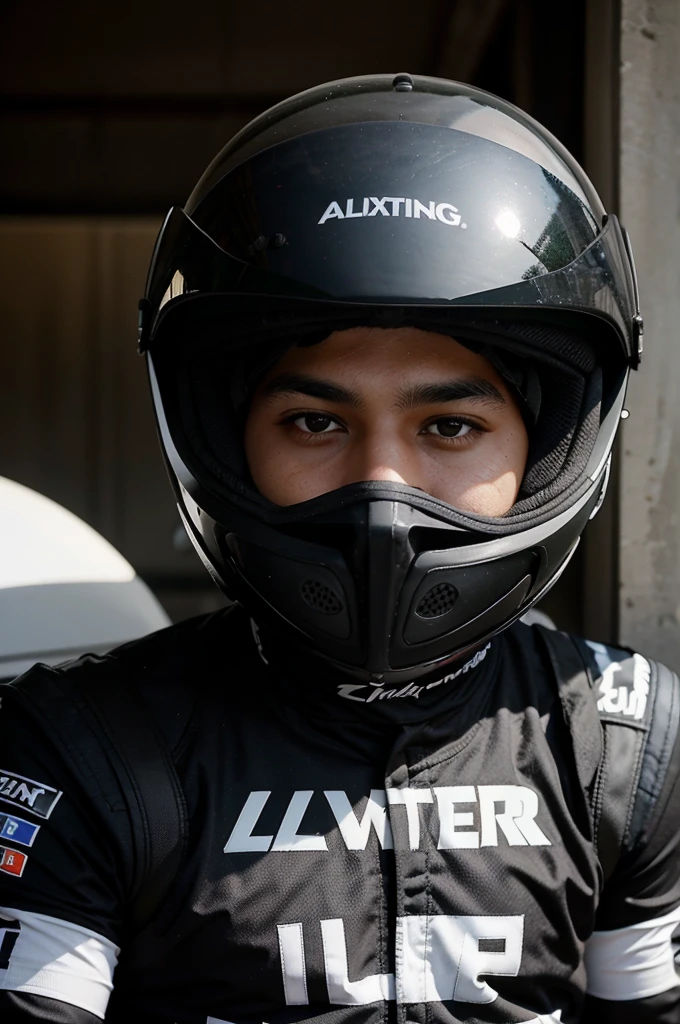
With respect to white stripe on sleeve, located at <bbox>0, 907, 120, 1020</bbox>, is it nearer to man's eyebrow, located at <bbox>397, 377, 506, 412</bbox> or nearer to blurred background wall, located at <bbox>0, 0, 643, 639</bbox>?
man's eyebrow, located at <bbox>397, 377, 506, 412</bbox>

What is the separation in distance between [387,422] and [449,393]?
69mm

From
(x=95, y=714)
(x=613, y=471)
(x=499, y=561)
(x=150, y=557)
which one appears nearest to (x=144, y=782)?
(x=95, y=714)

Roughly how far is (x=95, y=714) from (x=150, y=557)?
4391 mm

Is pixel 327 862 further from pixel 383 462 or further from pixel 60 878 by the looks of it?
pixel 383 462

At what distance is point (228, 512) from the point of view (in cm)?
98

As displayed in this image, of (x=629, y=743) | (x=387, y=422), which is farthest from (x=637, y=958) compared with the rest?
(x=387, y=422)

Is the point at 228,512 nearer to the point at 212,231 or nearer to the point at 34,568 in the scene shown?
the point at 212,231

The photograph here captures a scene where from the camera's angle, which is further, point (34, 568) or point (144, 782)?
point (34, 568)

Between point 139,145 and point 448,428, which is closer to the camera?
point 448,428

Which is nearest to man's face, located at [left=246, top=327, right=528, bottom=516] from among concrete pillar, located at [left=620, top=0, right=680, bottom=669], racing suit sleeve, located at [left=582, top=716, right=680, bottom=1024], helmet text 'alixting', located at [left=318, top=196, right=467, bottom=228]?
helmet text 'alixting', located at [left=318, top=196, right=467, bottom=228]

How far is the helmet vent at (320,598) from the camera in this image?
0.93 metres

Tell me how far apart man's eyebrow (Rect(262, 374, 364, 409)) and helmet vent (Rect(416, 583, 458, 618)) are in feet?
0.61

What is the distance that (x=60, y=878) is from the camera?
2.94ft

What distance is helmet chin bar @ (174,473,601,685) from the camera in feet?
2.96
